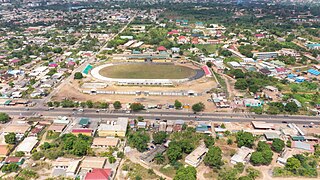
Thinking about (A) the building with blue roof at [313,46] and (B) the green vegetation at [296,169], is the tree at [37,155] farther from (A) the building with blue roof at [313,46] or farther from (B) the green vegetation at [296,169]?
(A) the building with blue roof at [313,46]

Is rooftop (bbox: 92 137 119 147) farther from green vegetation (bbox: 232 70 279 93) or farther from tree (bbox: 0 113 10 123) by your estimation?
green vegetation (bbox: 232 70 279 93)

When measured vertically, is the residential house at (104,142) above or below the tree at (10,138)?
below

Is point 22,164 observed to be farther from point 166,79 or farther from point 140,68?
point 140,68

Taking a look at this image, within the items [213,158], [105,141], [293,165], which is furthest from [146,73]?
[293,165]

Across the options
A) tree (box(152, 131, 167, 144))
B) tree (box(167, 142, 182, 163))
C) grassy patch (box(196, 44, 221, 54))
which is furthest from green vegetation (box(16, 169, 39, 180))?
grassy patch (box(196, 44, 221, 54))

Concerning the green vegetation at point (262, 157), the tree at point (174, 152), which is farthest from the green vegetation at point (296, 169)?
the tree at point (174, 152)

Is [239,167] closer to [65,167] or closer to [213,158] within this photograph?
[213,158]
